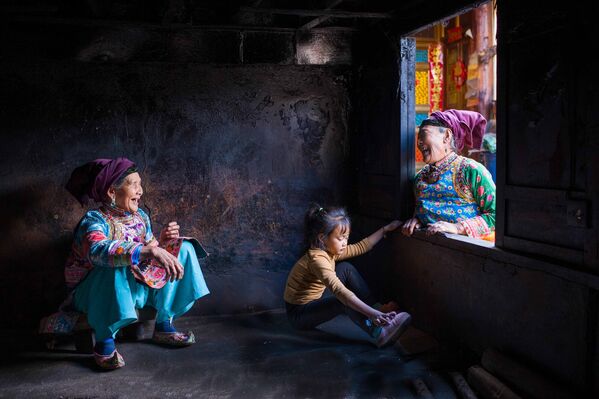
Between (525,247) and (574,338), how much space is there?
628 mm

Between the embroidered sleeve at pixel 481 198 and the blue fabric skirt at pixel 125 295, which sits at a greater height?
the embroidered sleeve at pixel 481 198

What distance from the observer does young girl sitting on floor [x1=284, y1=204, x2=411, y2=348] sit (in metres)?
4.15

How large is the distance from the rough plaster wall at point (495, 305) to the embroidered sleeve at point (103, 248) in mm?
2386

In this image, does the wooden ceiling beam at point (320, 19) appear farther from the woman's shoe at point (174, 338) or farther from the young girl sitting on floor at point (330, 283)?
the woman's shoe at point (174, 338)

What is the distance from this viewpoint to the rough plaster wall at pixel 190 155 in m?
Result: 5.07

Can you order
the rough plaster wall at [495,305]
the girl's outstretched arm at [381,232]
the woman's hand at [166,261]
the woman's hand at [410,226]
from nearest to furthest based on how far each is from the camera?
the rough plaster wall at [495,305]
the woman's hand at [166,261]
the woman's hand at [410,226]
the girl's outstretched arm at [381,232]

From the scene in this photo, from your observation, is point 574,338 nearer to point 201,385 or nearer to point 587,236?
point 587,236

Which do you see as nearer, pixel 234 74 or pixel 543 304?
pixel 543 304

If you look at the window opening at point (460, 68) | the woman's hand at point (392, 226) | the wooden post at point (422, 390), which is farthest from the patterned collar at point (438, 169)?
the window opening at point (460, 68)

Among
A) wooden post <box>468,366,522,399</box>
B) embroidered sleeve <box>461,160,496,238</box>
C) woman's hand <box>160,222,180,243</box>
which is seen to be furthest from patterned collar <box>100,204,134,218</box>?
wooden post <box>468,366,522,399</box>

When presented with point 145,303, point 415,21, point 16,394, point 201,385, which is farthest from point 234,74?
point 16,394

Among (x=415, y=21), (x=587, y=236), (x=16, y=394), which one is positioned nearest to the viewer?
(x=587, y=236)

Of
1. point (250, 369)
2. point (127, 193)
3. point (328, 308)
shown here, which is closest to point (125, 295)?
point (127, 193)

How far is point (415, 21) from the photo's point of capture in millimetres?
4535
